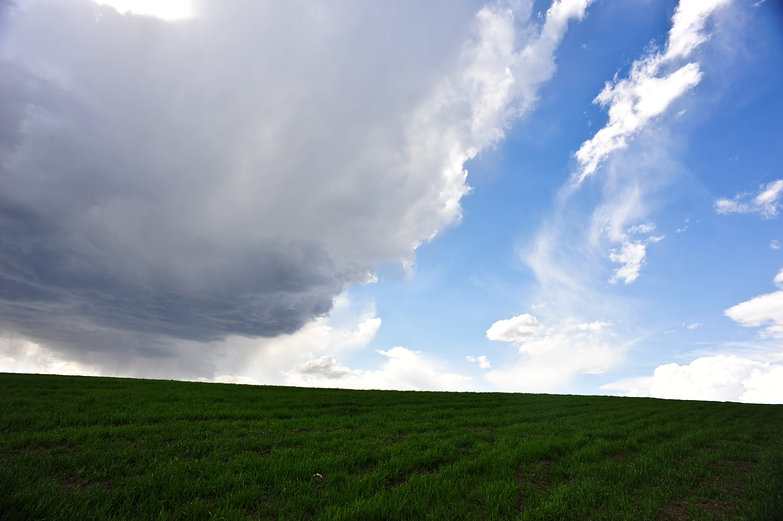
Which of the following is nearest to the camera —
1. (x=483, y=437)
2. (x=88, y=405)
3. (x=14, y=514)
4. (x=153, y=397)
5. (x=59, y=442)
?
(x=14, y=514)

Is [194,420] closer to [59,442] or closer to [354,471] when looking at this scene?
[59,442]

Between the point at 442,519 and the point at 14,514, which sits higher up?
the point at 14,514

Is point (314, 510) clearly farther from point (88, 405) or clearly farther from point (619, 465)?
point (88, 405)

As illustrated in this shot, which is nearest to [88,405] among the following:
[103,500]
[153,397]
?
[153,397]

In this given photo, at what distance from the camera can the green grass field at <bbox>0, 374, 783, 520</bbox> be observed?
20.9 ft

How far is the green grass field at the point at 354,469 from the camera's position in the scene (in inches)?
250

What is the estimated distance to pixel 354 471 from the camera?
27.9ft

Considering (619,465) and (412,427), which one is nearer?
(619,465)

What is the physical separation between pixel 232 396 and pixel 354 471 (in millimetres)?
16390

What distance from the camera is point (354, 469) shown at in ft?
28.2

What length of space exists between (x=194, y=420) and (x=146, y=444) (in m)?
4.72

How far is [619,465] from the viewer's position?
988cm

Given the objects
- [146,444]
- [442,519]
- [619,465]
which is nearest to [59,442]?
[146,444]

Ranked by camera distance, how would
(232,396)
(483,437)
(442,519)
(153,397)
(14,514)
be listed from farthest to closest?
(232,396)
(153,397)
(483,437)
(442,519)
(14,514)
